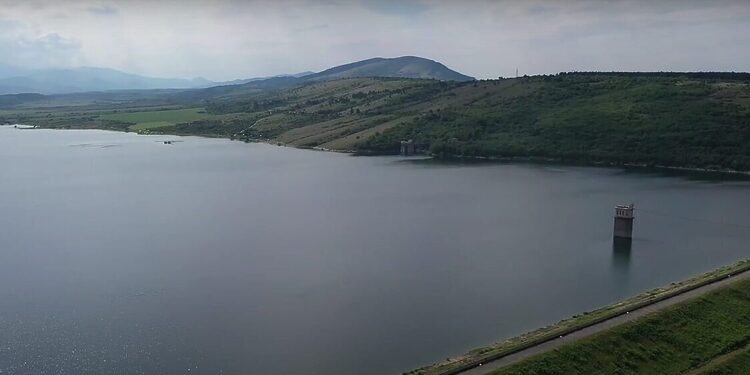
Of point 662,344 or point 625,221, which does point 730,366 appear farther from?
point 625,221

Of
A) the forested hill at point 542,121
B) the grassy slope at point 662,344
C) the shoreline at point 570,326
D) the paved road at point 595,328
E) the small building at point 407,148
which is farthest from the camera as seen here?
the small building at point 407,148

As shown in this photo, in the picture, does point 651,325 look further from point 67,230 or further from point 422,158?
point 422,158

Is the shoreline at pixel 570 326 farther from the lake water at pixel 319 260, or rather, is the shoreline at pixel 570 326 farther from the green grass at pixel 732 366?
the green grass at pixel 732 366

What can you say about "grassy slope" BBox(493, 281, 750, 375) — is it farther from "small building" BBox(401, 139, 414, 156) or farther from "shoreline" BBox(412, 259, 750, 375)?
"small building" BBox(401, 139, 414, 156)

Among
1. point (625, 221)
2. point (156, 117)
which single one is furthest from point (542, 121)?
point (156, 117)

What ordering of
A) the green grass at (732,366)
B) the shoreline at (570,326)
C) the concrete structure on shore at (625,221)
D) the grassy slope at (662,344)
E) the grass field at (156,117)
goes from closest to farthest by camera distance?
1. the shoreline at (570,326)
2. the grassy slope at (662,344)
3. the green grass at (732,366)
4. the concrete structure on shore at (625,221)
5. the grass field at (156,117)

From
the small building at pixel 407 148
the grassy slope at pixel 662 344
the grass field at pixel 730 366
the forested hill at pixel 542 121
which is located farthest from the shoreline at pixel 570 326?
the small building at pixel 407 148

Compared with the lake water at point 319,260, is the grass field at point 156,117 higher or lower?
higher
